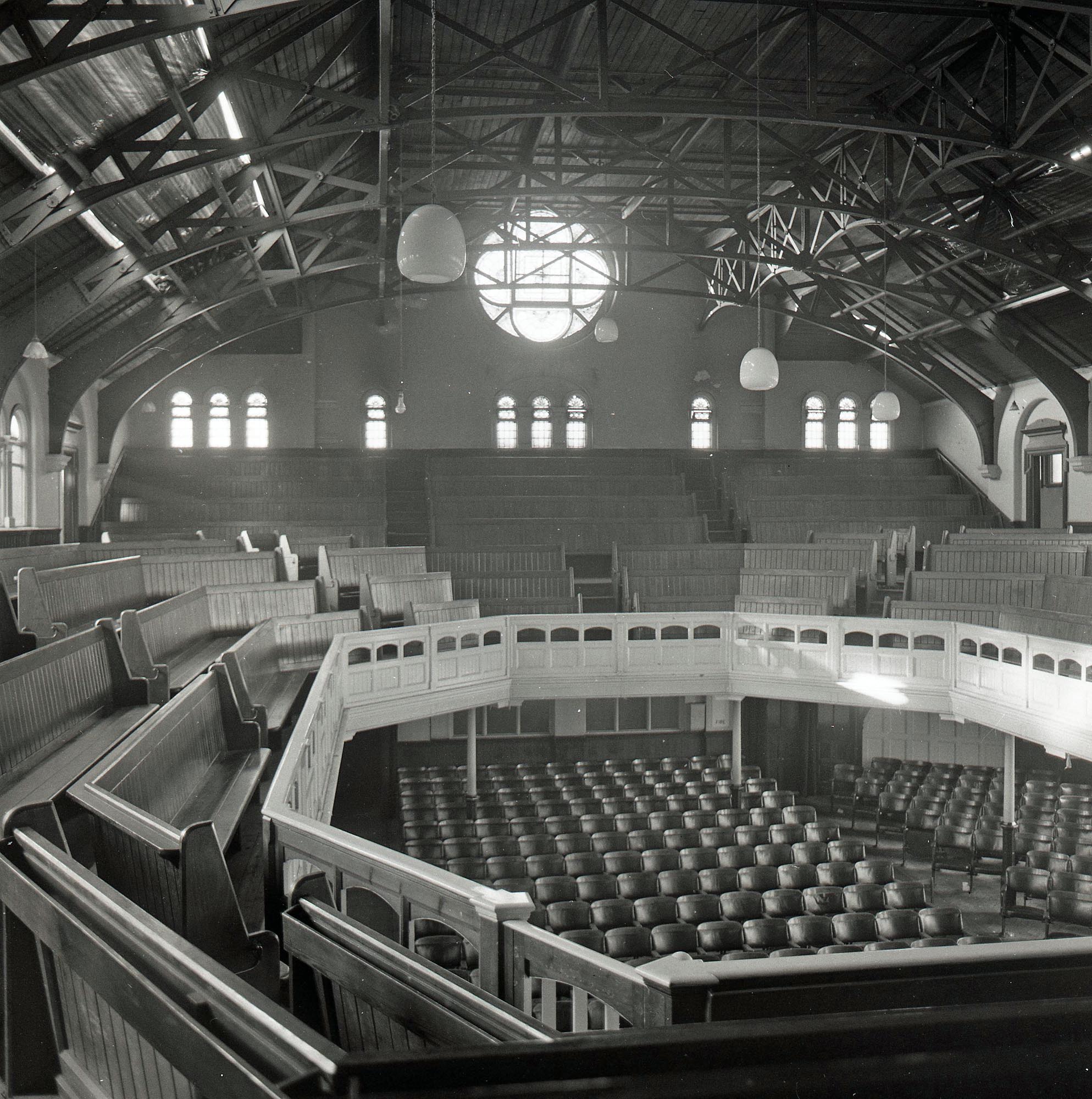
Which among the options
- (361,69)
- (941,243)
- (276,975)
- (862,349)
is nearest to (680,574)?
(941,243)

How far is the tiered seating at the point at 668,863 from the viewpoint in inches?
316

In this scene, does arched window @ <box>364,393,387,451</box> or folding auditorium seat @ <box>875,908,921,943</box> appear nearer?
folding auditorium seat @ <box>875,908,921,943</box>

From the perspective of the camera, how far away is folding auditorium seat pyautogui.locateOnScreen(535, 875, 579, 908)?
Result: 8.67 meters

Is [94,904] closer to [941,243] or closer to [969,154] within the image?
[969,154]

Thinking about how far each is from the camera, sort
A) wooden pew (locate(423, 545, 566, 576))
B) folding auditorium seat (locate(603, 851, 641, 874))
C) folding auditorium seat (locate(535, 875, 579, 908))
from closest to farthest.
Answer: folding auditorium seat (locate(535, 875, 579, 908))
folding auditorium seat (locate(603, 851, 641, 874))
wooden pew (locate(423, 545, 566, 576))

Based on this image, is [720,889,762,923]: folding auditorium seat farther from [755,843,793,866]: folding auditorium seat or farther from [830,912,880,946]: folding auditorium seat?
[755,843,793,866]: folding auditorium seat

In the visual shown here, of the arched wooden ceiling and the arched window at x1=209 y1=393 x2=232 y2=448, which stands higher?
the arched wooden ceiling

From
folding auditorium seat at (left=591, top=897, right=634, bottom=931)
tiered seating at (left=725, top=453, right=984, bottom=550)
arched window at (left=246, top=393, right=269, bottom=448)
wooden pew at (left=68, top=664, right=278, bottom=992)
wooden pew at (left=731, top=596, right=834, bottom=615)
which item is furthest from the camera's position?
arched window at (left=246, top=393, right=269, bottom=448)

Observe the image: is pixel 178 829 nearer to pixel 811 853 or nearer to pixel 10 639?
pixel 10 639

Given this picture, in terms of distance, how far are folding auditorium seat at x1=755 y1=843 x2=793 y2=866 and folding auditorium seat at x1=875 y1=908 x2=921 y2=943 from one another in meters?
2.10

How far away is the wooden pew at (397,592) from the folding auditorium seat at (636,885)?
209 inches

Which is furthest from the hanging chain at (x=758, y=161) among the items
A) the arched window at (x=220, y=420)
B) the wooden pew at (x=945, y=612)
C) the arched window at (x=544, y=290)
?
the arched window at (x=220, y=420)

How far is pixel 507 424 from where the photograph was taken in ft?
72.6

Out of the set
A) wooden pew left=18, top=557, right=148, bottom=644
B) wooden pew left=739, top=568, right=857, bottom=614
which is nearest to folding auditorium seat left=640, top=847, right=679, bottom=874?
wooden pew left=739, top=568, right=857, bottom=614
